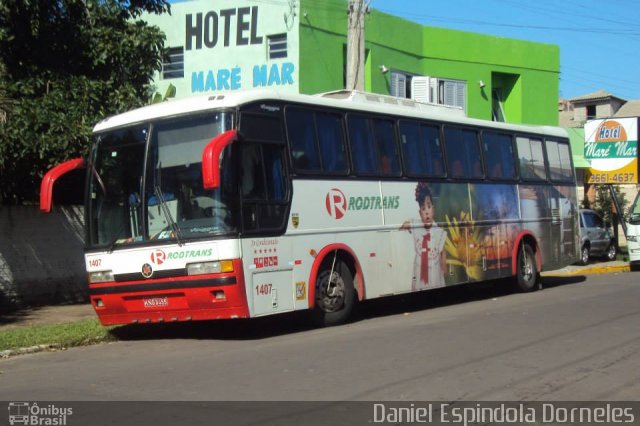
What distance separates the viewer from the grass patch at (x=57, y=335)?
11156mm

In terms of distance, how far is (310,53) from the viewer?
78.5ft

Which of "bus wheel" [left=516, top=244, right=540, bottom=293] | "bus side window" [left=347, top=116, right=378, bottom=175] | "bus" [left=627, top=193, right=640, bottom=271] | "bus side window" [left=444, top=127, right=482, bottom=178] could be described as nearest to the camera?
"bus side window" [left=347, top=116, right=378, bottom=175]

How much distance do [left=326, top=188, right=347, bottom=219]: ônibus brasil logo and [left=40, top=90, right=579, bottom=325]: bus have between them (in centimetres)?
3

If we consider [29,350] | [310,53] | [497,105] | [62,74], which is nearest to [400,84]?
[310,53]

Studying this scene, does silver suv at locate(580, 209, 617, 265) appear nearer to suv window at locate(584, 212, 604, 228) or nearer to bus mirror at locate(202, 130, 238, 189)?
suv window at locate(584, 212, 604, 228)

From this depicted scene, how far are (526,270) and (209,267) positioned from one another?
9.24 meters

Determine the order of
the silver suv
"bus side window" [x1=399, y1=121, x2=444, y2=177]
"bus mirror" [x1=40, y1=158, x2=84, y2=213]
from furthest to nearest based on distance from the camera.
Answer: the silver suv
"bus side window" [x1=399, y1=121, x2=444, y2=177]
"bus mirror" [x1=40, y1=158, x2=84, y2=213]

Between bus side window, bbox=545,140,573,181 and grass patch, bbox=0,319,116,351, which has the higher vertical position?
bus side window, bbox=545,140,573,181

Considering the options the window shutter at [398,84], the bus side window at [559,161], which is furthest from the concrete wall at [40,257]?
the window shutter at [398,84]

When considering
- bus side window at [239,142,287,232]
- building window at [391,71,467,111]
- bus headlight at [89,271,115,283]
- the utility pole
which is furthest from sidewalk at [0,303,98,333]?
building window at [391,71,467,111]

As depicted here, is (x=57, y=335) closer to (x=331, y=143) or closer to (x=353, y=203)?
(x=353, y=203)

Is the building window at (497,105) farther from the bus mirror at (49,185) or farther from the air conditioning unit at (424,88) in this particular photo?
the bus mirror at (49,185)

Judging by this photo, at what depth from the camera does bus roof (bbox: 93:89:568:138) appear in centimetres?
1103

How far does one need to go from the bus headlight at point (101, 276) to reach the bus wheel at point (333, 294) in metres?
2.95
